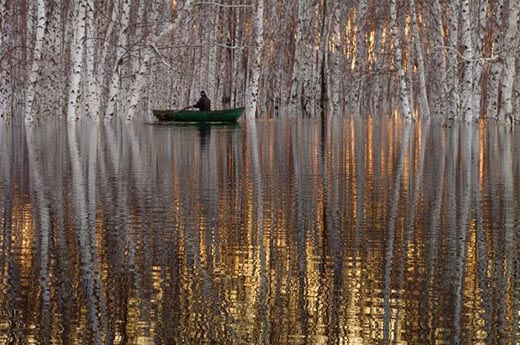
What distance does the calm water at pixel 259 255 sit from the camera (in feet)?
15.8

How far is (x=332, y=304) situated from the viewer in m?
5.28

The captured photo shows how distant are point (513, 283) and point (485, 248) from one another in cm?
131

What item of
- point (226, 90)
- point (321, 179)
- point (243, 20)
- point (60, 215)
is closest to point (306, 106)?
point (243, 20)

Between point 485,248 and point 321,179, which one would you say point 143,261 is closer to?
point 485,248

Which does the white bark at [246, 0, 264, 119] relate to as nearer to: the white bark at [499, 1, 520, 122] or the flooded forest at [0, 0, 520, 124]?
the flooded forest at [0, 0, 520, 124]

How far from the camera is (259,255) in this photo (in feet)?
22.6

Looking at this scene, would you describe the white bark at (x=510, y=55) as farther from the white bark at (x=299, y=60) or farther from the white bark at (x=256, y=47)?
the white bark at (x=299, y=60)

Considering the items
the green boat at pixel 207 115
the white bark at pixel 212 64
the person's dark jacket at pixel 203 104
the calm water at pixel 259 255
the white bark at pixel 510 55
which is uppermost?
the white bark at pixel 212 64

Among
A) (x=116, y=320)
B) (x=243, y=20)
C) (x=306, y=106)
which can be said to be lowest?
(x=116, y=320)

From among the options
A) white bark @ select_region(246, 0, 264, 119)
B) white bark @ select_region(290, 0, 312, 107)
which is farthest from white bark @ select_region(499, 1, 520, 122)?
white bark @ select_region(290, 0, 312, 107)

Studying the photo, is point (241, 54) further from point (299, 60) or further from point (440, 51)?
point (440, 51)

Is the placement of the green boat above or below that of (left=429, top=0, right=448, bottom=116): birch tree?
below

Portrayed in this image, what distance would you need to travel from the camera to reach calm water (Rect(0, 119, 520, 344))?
4812mm

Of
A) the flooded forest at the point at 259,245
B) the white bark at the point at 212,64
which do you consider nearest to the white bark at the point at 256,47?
the white bark at the point at 212,64
